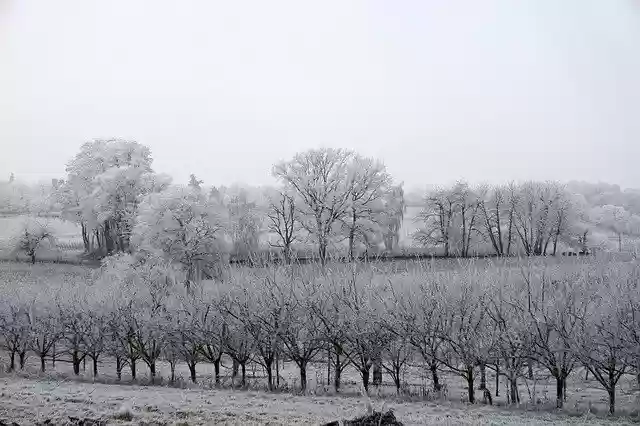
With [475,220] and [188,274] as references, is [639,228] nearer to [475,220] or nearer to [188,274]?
[475,220]

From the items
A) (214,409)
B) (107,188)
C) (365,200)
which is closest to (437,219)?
(365,200)

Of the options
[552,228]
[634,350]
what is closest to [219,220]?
[552,228]

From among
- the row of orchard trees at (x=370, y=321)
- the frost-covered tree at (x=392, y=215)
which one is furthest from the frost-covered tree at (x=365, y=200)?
the row of orchard trees at (x=370, y=321)

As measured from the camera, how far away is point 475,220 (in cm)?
3638

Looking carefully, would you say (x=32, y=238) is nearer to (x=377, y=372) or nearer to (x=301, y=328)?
(x=301, y=328)

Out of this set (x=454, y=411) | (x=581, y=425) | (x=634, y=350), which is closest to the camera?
(x=581, y=425)

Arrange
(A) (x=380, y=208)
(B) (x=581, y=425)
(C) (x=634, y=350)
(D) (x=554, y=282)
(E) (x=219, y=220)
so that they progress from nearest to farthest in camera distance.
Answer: (B) (x=581, y=425) → (C) (x=634, y=350) → (D) (x=554, y=282) → (E) (x=219, y=220) → (A) (x=380, y=208)

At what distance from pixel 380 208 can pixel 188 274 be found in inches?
487

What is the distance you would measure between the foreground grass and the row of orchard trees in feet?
7.67

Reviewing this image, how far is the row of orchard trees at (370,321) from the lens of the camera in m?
18.4

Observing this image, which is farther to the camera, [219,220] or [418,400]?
[219,220]

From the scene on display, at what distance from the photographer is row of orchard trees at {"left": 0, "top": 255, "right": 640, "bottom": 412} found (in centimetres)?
1842

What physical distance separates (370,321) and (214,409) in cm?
719

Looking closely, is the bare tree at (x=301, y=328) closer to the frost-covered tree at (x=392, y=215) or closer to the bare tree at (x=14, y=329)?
the frost-covered tree at (x=392, y=215)
